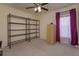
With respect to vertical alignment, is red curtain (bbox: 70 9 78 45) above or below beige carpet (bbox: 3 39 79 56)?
above

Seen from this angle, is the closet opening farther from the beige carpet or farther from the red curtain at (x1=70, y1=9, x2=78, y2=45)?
the beige carpet

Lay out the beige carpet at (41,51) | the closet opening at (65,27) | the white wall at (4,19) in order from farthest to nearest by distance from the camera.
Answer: the closet opening at (65,27) < the white wall at (4,19) < the beige carpet at (41,51)

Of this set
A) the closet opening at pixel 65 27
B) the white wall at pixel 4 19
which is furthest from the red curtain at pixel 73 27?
the white wall at pixel 4 19

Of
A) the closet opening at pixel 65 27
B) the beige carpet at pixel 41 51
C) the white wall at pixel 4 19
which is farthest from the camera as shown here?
the closet opening at pixel 65 27

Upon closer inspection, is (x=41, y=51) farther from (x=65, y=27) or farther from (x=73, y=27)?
(x=73, y=27)

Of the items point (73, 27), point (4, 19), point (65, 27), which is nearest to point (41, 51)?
point (65, 27)

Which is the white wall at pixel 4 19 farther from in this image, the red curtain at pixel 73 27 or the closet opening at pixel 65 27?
the red curtain at pixel 73 27

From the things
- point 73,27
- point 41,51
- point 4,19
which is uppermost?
point 4,19

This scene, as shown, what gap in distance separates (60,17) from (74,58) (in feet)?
8.41

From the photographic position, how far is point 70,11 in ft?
9.94

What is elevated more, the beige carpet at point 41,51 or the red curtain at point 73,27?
the red curtain at point 73,27

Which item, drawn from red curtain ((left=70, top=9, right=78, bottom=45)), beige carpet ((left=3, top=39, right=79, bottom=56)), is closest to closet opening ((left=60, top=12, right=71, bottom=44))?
red curtain ((left=70, top=9, right=78, bottom=45))

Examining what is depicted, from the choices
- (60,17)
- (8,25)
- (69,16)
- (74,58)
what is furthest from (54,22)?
(74,58)

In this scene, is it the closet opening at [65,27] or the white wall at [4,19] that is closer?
the white wall at [4,19]
